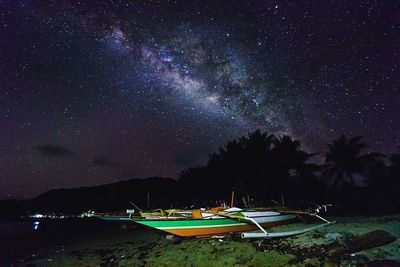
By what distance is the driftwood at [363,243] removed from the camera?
13.7m

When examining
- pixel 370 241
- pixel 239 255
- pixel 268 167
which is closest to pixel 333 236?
pixel 370 241

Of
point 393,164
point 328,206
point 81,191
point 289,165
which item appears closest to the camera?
point 393,164

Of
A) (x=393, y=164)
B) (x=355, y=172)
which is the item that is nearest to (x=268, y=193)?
(x=355, y=172)

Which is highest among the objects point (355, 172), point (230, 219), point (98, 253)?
point (355, 172)

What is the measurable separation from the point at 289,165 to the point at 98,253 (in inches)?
1289

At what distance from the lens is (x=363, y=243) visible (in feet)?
45.8

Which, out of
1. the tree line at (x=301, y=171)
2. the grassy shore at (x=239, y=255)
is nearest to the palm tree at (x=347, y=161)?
the tree line at (x=301, y=171)

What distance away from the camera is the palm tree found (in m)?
44.9

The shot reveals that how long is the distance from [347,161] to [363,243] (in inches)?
1370

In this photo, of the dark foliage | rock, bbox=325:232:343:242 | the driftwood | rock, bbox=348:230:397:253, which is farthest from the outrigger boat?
the dark foliage

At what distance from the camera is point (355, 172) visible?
45812 mm

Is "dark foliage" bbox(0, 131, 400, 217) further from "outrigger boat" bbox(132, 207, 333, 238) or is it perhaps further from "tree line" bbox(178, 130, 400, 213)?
"outrigger boat" bbox(132, 207, 333, 238)

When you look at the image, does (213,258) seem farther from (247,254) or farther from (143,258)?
(143,258)

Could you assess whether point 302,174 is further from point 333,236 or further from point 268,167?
point 333,236
